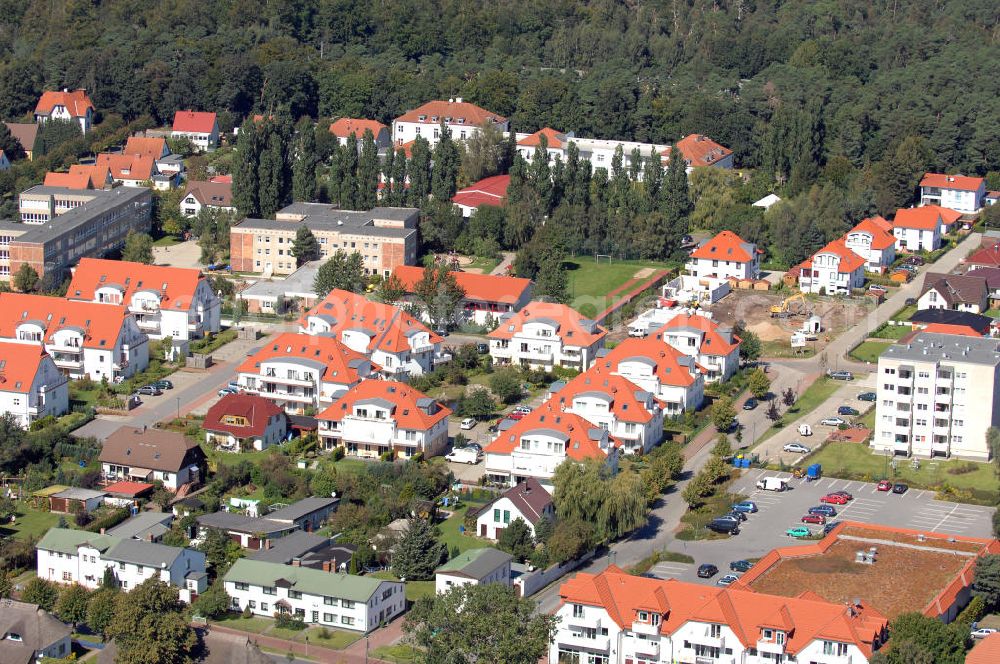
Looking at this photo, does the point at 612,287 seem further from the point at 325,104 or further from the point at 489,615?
the point at 489,615

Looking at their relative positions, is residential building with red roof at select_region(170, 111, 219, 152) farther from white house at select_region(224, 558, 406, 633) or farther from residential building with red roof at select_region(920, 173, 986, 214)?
white house at select_region(224, 558, 406, 633)

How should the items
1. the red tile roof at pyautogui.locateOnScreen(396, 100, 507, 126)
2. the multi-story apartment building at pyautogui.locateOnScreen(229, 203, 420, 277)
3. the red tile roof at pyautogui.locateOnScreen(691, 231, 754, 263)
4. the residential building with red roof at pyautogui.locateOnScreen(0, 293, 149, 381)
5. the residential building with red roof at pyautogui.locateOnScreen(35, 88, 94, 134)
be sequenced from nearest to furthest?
the residential building with red roof at pyautogui.locateOnScreen(0, 293, 149, 381) < the multi-story apartment building at pyautogui.locateOnScreen(229, 203, 420, 277) < the red tile roof at pyautogui.locateOnScreen(691, 231, 754, 263) < the red tile roof at pyautogui.locateOnScreen(396, 100, 507, 126) < the residential building with red roof at pyautogui.locateOnScreen(35, 88, 94, 134)

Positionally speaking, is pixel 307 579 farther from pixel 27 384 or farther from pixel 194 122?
pixel 194 122

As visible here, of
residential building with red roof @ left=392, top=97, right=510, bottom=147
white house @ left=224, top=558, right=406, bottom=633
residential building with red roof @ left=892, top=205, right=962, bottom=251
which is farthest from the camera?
residential building with red roof @ left=392, top=97, right=510, bottom=147

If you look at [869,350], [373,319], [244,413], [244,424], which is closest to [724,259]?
[869,350]

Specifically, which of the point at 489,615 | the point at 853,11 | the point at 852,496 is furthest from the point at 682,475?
the point at 853,11

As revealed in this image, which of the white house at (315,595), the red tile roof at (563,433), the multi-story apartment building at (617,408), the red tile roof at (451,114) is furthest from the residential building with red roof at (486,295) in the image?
the white house at (315,595)

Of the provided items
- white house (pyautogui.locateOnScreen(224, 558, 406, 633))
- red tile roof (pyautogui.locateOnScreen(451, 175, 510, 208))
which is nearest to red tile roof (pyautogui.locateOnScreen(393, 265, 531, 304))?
red tile roof (pyautogui.locateOnScreen(451, 175, 510, 208))
